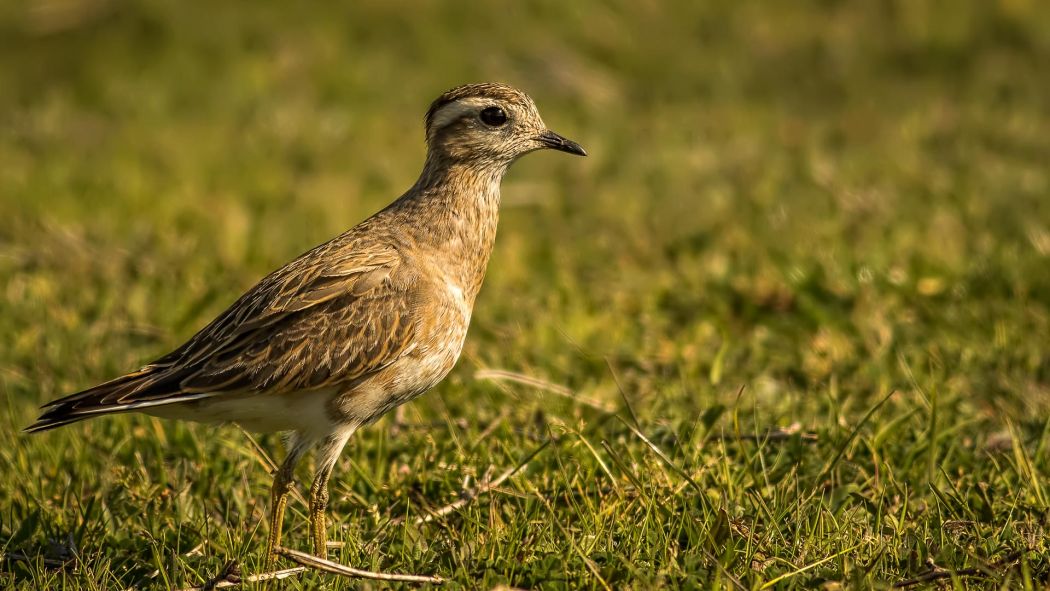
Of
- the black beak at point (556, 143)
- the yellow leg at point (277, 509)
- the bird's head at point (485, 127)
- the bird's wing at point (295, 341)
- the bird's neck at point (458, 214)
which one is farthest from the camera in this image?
the black beak at point (556, 143)

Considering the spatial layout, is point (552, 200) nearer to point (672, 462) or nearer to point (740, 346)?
point (740, 346)

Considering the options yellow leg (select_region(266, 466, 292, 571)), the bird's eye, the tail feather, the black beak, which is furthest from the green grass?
the bird's eye

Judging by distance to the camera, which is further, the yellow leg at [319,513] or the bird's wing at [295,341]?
the bird's wing at [295,341]

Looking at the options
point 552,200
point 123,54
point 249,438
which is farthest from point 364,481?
point 123,54

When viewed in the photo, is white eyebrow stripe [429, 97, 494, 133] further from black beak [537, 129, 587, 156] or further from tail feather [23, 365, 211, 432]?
tail feather [23, 365, 211, 432]

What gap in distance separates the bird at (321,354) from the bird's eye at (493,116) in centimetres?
61

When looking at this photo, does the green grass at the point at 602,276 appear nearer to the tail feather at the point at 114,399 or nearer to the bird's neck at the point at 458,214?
the tail feather at the point at 114,399

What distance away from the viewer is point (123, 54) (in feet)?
44.3

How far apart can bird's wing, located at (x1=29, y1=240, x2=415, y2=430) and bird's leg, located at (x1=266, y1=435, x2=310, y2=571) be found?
29 cm

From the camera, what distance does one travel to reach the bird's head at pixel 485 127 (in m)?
6.19

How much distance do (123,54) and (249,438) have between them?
8665 millimetres

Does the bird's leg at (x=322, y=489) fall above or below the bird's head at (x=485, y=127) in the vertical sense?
below

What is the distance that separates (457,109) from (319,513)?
2148mm

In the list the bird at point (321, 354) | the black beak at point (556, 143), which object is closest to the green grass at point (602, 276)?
the bird at point (321, 354)
